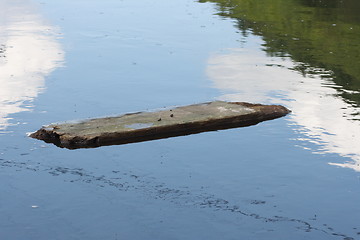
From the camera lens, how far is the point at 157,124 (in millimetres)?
15227

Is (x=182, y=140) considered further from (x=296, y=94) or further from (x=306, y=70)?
(x=306, y=70)

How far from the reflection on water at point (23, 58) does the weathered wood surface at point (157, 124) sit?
159 centimetres

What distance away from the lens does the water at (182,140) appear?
1113 centimetres

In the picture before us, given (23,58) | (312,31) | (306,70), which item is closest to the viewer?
(306,70)

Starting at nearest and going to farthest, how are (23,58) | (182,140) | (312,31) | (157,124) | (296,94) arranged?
(182,140) → (157,124) → (296,94) → (23,58) → (312,31)

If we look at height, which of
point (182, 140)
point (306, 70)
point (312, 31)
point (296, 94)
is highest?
point (182, 140)

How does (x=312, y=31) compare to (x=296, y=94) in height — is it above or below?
below

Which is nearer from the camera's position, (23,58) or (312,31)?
(23,58)

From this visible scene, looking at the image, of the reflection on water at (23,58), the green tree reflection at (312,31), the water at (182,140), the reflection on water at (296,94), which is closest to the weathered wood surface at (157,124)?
the water at (182,140)

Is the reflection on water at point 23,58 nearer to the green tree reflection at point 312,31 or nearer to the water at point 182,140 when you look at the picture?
the water at point 182,140

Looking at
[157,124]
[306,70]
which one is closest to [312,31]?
[306,70]

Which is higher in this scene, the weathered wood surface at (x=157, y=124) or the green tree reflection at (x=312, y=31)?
the weathered wood surface at (x=157, y=124)

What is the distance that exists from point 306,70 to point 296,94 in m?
3.03

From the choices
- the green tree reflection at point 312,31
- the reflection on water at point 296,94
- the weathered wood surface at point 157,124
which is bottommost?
the green tree reflection at point 312,31
